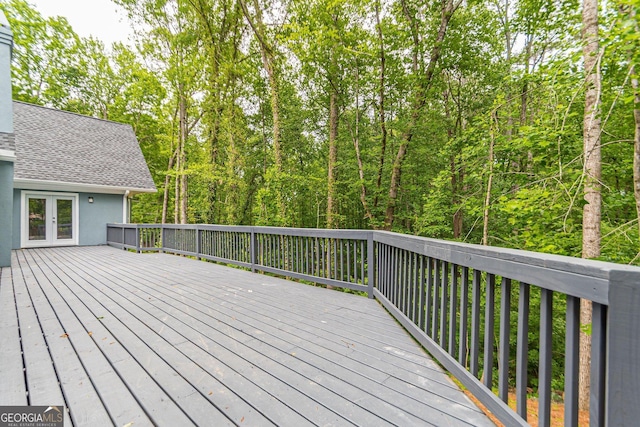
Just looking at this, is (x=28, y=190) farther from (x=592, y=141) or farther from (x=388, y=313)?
(x=592, y=141)

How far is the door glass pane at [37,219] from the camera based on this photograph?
890 cm

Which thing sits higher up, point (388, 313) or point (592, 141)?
point (592, 141)

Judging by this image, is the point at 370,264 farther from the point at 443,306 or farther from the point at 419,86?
the point at 419,86

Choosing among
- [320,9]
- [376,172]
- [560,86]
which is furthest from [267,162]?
[560,86]

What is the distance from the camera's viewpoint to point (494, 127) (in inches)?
202

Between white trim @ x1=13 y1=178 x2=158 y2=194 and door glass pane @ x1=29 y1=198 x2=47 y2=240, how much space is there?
50 centimetres

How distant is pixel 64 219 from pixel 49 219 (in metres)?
0.37

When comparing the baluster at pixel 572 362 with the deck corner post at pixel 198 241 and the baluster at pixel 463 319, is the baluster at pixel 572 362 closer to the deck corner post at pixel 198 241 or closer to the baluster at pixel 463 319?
the baluster at pixel 463 319

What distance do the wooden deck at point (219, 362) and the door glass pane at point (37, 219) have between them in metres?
7.32

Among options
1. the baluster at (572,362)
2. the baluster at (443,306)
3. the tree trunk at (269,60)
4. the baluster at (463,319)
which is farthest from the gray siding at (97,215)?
the baluster at (572,362)

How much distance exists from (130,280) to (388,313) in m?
4.08

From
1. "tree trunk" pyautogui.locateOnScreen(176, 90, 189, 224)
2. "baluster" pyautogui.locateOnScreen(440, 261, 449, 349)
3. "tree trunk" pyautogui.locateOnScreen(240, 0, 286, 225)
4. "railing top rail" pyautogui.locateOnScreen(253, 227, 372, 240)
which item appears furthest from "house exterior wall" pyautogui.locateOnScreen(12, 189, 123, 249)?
"baluster" pyautogui.locateOnScreen(440, 261, 449, 349)

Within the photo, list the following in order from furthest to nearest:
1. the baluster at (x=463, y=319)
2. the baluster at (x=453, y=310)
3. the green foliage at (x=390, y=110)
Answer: the green foliage at (x=390, y=110) < the baluster at (x=453, y=310) < the baluster at (x=463, y=319)

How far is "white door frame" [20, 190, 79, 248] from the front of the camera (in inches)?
343
